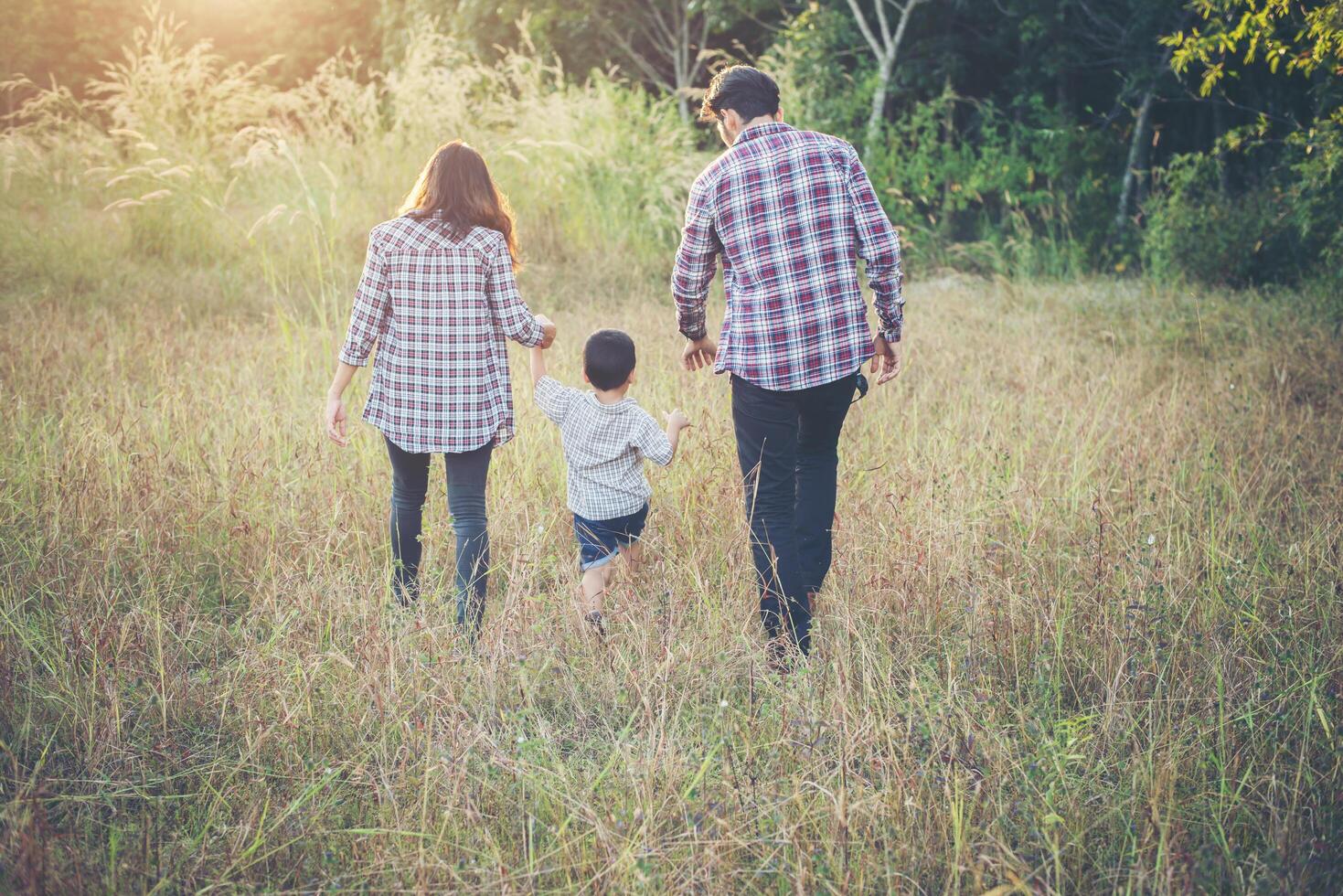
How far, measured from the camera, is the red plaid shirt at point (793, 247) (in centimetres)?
280

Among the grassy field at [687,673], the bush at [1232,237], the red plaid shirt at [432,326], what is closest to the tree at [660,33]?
the bush at [1232,237]

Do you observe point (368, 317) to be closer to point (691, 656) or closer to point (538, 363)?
point (538, 363)

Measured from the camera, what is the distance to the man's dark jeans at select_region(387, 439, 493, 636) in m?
3.14

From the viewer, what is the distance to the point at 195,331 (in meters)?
6.47

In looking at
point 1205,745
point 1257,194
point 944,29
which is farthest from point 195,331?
point 944,29

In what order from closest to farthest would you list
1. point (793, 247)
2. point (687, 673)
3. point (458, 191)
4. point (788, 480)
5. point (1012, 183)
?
point (687, 673) < point (793, 247) < point (788, 480) < point (458, 191) < point (1012, 183)

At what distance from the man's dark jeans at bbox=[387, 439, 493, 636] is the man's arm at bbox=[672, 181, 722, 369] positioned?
2.66 feet

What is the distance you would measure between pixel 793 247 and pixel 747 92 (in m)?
0.52

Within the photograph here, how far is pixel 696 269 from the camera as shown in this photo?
2.95 m

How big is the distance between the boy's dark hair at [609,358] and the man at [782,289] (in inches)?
8.5

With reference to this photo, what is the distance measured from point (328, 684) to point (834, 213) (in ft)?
6.76

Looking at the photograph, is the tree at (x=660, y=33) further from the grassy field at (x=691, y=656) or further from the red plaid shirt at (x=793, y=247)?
the red plaid shirt at (x=793, y=247)

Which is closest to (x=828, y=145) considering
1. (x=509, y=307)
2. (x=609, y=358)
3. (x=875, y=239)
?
(x=875, y=239)

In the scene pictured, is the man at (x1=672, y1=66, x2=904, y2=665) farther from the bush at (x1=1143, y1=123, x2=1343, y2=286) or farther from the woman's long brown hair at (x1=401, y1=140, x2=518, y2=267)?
the bush at (x1=1143, y1=123, x2=1343, y2=286)
